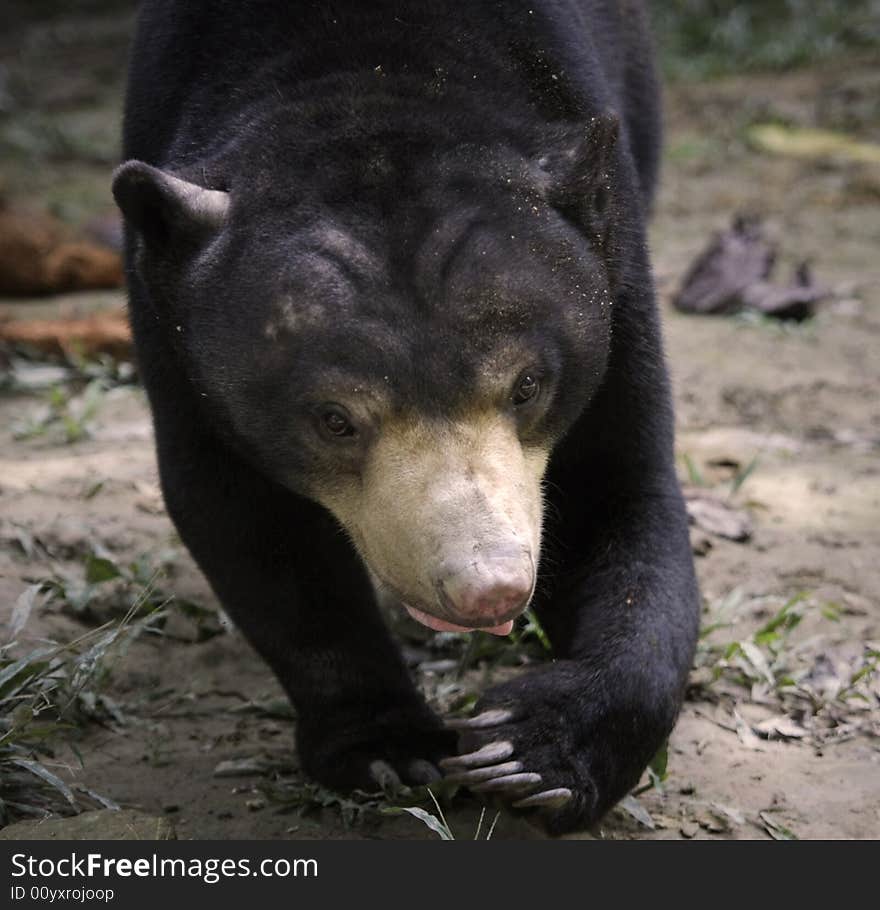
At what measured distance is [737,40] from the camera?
14078 mm

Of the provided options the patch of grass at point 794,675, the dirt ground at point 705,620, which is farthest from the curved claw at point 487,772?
the patch of grass at point 794,675

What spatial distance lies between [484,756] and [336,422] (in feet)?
2.76

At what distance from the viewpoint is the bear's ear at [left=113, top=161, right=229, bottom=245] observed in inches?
132

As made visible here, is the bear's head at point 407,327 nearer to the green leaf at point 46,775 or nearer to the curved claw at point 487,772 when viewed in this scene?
the curved claw at point 487,772

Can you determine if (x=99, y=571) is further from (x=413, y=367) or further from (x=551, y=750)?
(x=413, y=367)

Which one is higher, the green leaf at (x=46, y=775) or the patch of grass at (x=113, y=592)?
the green leaf at (x=46, y=775)

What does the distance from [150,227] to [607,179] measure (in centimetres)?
111

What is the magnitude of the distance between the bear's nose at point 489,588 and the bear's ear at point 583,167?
977mm

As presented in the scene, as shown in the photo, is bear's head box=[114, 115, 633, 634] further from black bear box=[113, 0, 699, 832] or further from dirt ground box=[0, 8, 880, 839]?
dirt ground box=[0, 8, 880, 839]

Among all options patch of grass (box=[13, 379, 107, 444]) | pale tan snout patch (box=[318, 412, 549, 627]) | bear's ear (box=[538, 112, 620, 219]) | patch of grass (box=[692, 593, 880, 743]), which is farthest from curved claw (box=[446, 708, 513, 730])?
patch of grass (box=[13, 379, 107, 444])

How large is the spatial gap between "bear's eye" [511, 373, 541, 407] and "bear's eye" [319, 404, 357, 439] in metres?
0.36

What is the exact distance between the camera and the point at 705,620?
4852 millimetres

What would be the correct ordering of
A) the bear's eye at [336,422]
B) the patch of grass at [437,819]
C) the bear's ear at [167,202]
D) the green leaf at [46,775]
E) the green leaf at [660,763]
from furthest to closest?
the green leaf at [660,763]
the green leaf at [46,775]
the patch of grass at [437,819]
the bear's ear at [167,202]
the bear's eye at [336,422]

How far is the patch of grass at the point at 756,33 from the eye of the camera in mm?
13562
